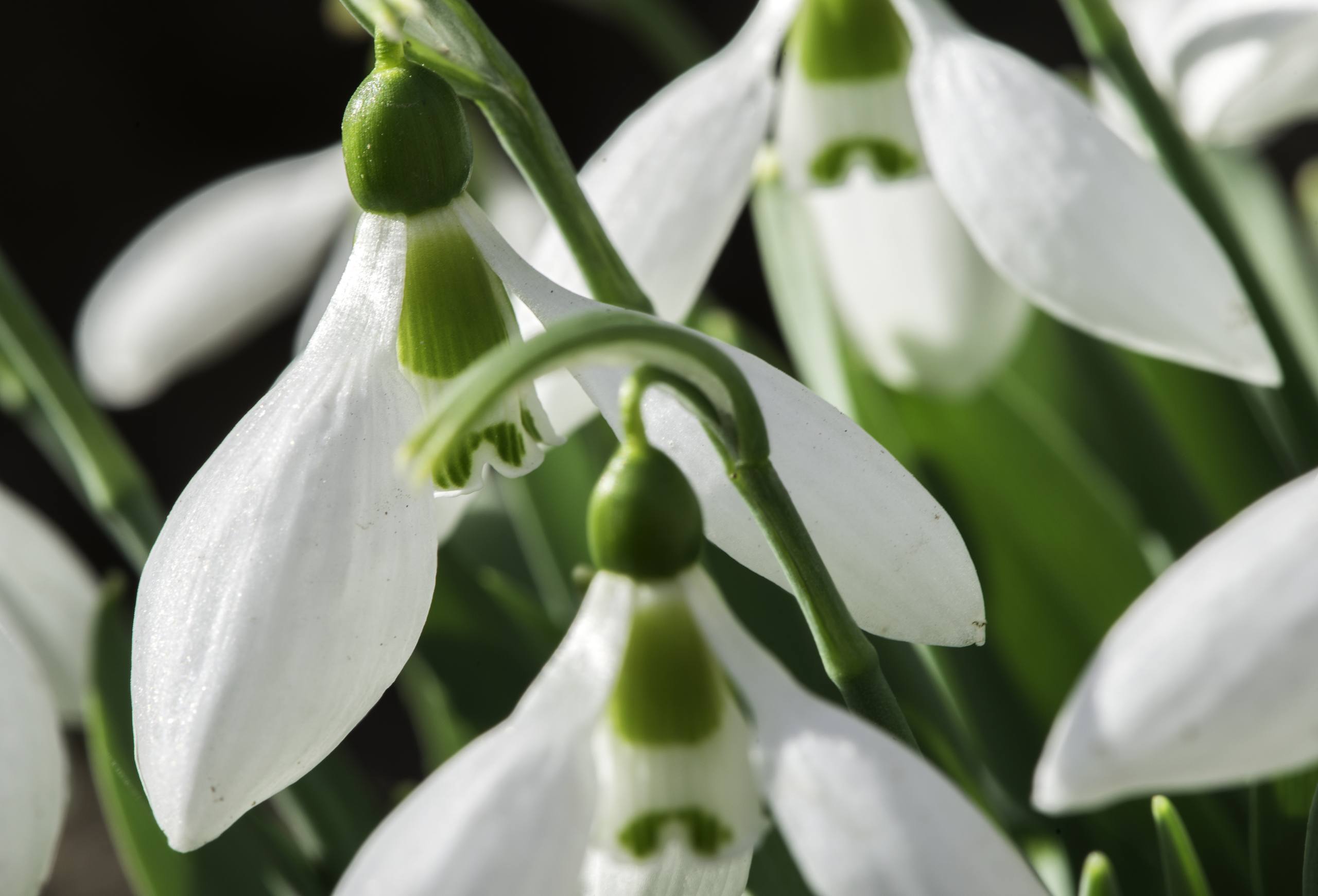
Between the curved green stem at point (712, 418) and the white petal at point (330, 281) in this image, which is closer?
the curved green stem at point (712, 418)

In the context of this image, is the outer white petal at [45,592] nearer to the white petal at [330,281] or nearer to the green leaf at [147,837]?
the green leaf at [147,837]

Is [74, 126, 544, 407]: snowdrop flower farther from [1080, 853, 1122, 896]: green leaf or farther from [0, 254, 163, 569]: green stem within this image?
[1080, 853, 1122, 896]: green leaf

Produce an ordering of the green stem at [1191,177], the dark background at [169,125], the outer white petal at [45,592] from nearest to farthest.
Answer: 1. the green stem at [1191,177]
2. the outer white petal at [45,592]
3. the dark background at [169,125]

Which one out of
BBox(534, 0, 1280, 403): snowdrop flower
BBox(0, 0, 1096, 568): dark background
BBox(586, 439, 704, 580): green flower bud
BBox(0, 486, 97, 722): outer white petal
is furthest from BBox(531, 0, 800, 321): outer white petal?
BBox(0, 0, 1096, 568): dark background

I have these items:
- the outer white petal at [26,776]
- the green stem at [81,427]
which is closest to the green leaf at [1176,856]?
the outer white petal at [26,776]

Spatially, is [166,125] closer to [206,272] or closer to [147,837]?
[206,272]

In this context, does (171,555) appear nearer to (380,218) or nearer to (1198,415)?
(380,218)
